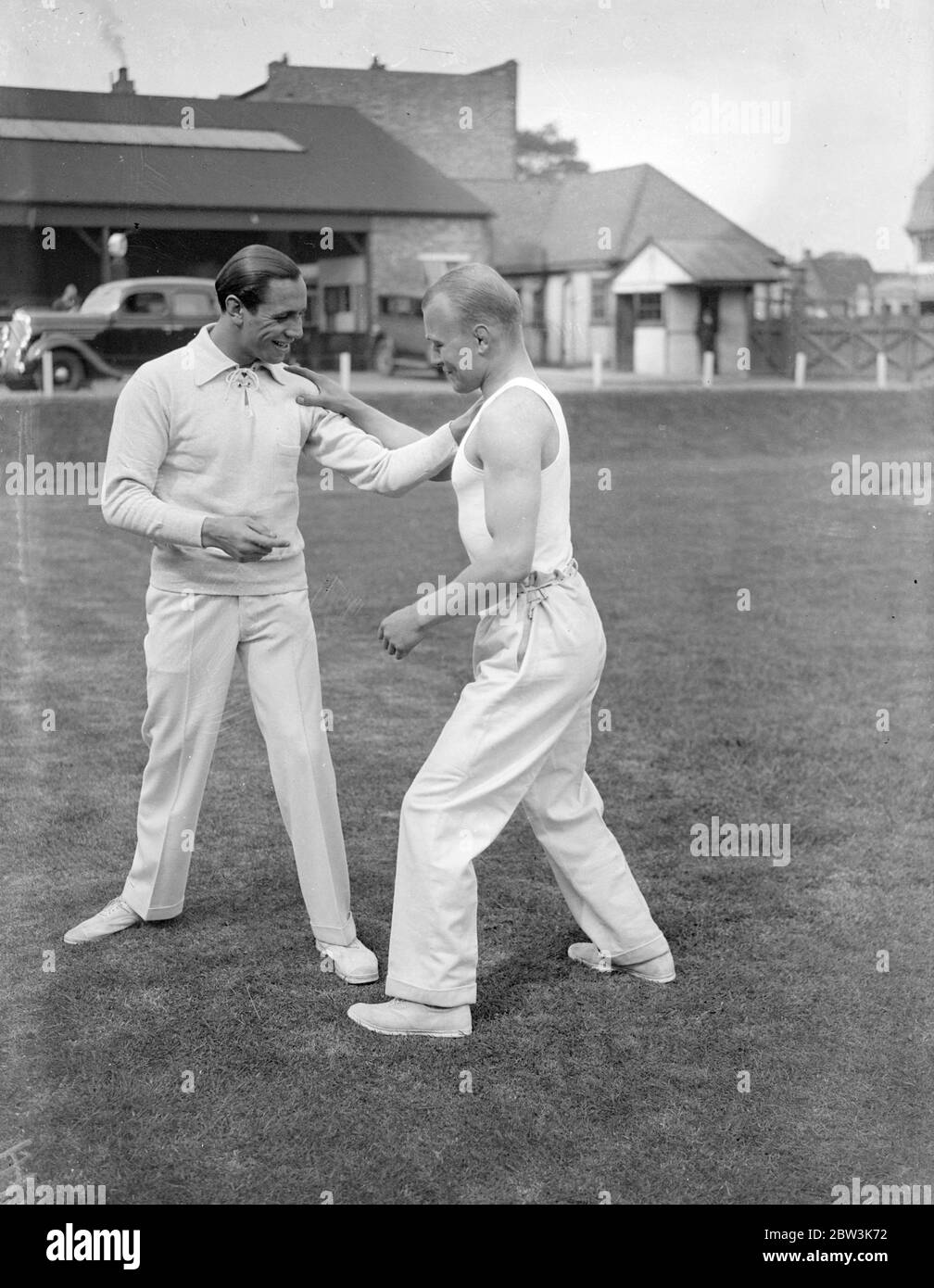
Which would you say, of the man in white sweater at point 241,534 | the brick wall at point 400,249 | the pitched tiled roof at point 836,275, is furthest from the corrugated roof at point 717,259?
the man in white sweater at point 241,534

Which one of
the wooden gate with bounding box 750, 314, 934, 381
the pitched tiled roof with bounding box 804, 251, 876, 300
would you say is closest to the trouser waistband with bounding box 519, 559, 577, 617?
the pitched tiled roof with bounding box 804, 251, 876, 300

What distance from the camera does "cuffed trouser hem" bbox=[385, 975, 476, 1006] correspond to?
13.0 ft

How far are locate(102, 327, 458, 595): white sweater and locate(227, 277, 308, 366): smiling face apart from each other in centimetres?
12

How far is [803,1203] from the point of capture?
318 centimetres

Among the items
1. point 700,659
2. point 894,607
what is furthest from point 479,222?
point 700,659

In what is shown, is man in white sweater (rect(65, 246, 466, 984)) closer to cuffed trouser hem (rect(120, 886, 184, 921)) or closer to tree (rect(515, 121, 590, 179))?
cuffed trouser hem (rect(120, 886, 184, 921))

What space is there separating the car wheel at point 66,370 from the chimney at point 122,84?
1393cm

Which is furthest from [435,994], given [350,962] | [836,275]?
[836,275]

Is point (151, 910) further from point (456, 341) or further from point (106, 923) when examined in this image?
point (456, 341)

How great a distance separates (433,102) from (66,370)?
9.48m

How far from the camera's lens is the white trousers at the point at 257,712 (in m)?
4.37

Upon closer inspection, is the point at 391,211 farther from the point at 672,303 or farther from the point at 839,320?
the point at 839,320

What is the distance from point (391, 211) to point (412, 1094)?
48.0ft

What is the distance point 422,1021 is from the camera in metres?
4.00
